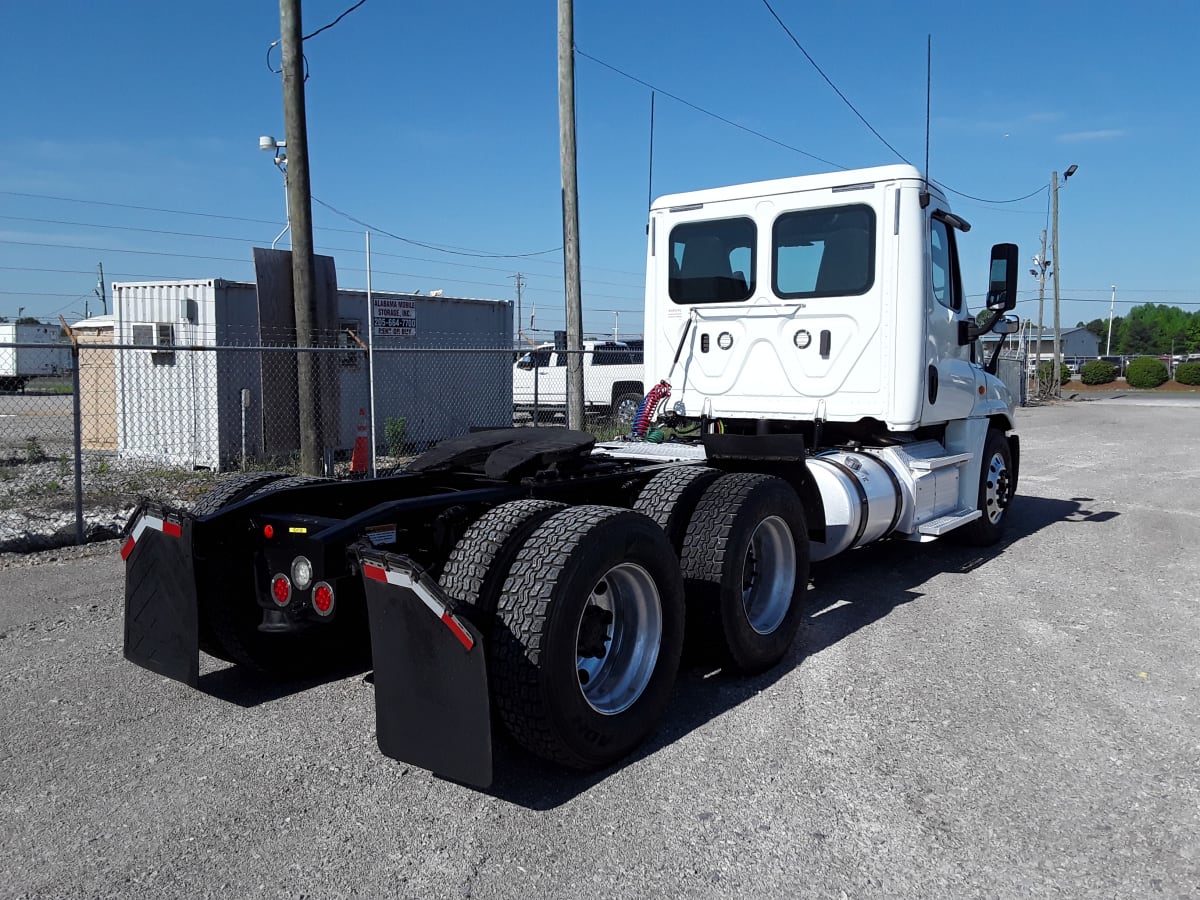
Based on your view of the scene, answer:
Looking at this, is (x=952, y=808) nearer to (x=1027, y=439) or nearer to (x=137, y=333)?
(x=137, y=333)

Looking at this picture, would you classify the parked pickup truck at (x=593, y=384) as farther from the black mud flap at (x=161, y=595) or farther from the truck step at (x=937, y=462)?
the black mud flap at (x=161, y=595)

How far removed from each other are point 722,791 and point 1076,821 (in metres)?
1.26

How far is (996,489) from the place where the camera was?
848cm

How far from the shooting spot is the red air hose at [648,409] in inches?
297

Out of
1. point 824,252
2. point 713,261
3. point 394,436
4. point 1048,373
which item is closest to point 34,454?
point 394,436

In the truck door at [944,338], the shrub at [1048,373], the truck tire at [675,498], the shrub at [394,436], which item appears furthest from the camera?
the shrub at [1048,373]

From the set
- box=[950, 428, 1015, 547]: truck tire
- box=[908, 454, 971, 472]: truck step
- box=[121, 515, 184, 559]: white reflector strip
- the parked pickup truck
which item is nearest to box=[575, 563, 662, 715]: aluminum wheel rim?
box=[121, 515, 184, 559]: white reflector strip

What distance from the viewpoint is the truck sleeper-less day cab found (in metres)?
3.56

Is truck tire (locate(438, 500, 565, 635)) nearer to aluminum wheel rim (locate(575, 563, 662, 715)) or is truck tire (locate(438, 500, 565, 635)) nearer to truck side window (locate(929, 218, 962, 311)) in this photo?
aluminum wheel rim (locate(575, 563, 662, 715))

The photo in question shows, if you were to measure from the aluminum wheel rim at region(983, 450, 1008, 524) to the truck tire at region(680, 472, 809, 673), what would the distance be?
11.7ft

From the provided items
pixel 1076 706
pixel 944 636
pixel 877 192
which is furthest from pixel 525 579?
pixel 877 192

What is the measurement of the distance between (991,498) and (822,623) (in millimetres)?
3087

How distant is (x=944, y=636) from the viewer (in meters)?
5.74

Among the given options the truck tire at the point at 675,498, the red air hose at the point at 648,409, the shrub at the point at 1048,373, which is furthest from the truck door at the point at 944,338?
the shrub at the point at 1048,373
